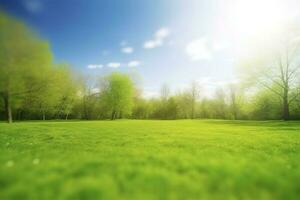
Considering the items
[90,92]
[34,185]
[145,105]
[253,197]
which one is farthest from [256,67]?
[90,92]

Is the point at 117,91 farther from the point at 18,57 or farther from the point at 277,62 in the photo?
the point at 277,62

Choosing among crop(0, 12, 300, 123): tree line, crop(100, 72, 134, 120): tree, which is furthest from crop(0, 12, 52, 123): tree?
crop(100, 72, 134, 120): tree

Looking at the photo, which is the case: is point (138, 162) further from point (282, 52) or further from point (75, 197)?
point (282, 52)

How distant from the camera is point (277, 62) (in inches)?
1375

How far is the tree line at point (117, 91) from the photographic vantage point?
27.8 metres

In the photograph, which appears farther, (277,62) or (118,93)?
(118,93)

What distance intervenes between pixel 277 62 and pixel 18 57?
44.8m

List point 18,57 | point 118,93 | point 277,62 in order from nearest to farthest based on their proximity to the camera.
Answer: point 18,57, point 277,62, point 118,93

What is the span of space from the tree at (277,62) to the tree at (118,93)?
4002 cm

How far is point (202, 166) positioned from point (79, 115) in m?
70.1

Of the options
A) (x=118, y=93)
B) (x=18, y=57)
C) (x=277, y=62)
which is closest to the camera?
(x=18, y=57)

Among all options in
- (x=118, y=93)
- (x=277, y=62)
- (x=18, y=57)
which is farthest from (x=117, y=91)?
(x=277, y=62)

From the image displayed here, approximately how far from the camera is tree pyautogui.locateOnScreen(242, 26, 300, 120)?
33.5 metres

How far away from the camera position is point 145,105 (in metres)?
78.6
